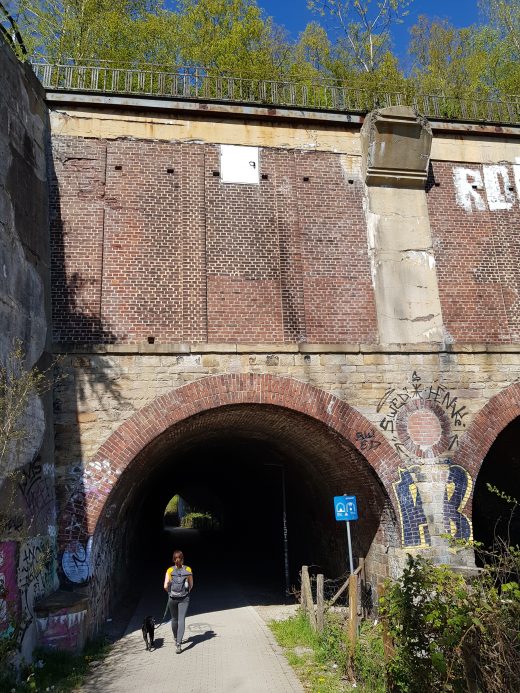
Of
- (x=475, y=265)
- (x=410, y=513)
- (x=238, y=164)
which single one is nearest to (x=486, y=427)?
(x=410, y=513)

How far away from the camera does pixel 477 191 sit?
12562 mm

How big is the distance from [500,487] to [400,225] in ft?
23.6

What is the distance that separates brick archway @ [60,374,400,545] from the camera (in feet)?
31.1

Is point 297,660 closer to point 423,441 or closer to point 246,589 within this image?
point 423,441

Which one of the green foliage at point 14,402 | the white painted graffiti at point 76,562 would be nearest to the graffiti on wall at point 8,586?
the green foliage at point 14,402

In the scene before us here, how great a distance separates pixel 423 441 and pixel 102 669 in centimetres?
636

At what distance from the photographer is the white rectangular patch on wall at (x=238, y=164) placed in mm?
11664

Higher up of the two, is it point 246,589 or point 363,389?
Result: point 363,389

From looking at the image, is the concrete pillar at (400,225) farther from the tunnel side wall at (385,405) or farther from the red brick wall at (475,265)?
the tunnel side wall at (385,405)

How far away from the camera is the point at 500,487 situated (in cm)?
1446

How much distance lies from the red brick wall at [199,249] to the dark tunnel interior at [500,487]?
4915mm

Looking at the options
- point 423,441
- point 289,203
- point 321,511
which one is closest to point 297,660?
point 423,441

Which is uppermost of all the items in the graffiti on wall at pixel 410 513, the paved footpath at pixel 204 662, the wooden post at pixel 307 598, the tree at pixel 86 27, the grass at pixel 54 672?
the tree at pixel 86 27

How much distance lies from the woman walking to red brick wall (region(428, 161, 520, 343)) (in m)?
6.64
